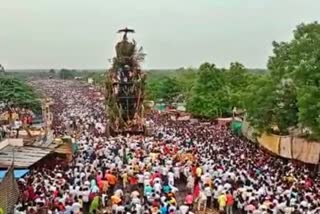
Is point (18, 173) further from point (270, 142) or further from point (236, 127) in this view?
point (236, 127)

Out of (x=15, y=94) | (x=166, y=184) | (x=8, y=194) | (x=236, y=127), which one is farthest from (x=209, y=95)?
(x=8, y=194)

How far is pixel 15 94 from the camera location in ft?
137

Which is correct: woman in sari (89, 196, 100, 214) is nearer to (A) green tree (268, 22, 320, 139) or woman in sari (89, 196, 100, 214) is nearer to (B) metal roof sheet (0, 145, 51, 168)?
(B) metal roof sheet (0, 145, 51, 168)

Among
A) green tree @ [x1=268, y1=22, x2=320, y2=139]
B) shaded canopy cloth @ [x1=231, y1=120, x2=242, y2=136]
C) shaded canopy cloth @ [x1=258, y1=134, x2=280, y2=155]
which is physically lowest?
shaded canopy cloth @ [x1=231, y1=120, x2=242, y2=136]

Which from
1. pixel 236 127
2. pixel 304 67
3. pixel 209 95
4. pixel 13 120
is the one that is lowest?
pixel 236 127

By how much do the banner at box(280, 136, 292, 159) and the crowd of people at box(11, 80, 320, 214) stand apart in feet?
2.91

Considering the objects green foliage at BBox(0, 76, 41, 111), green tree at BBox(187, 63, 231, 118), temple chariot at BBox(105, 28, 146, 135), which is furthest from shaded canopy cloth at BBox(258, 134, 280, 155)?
green tree at BBox(187, 63, 231, 118)

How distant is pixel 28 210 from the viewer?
16.7 m

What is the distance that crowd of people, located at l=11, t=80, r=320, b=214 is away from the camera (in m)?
17.9

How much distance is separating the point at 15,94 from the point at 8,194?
25.9 m

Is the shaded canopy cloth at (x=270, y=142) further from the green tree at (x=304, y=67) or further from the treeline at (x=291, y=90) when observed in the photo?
the green tree at (x=304, y=67)

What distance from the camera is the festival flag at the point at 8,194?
53.3 ft

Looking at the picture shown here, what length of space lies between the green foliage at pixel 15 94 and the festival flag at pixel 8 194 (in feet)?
78.3

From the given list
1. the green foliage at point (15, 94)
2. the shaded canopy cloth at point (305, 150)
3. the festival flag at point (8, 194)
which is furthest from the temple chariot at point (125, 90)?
the festival flag at point (8, 194)
